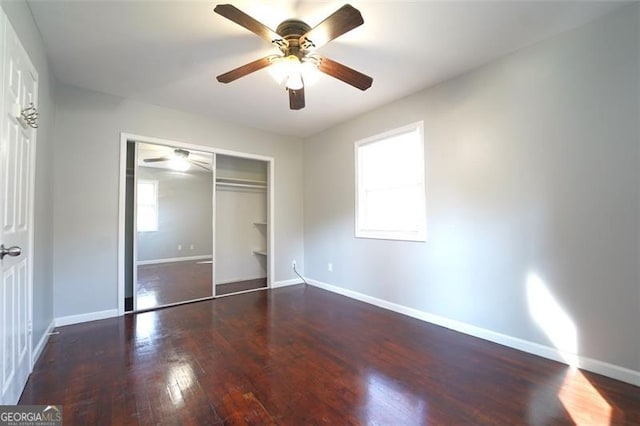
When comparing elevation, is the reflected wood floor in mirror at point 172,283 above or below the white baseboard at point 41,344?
above

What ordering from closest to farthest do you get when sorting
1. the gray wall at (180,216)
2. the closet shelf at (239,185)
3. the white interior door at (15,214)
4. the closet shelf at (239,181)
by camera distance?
the white interior door at (15,214), the gray wall at (180,216), the closet shelf at (239,181), the closet shelf at (239,185)

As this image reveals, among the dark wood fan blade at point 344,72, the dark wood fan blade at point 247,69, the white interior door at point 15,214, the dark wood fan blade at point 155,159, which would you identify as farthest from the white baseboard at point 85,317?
the dark wood fan blade at point 344,72

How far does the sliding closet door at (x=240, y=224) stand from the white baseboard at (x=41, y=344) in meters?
1.92

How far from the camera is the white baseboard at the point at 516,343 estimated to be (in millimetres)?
1977

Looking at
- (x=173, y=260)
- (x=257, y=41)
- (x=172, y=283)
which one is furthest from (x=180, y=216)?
(x=257, y=41)

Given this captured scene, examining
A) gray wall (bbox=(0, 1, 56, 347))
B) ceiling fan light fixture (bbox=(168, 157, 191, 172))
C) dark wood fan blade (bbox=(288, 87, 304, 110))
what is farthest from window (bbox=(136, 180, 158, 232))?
dark wood fan blade (bbox=(288, 87, 304, 110))

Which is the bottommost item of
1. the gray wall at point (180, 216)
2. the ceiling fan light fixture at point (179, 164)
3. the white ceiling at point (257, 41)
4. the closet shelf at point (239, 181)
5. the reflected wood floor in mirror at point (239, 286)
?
the reflected wood floor in mirror at point (239, 286)

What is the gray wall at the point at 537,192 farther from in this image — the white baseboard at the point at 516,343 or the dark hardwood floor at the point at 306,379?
the dark hardwood floor at the point at 306,379

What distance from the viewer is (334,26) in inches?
69.5

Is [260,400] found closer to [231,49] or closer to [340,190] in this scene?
[231,49]

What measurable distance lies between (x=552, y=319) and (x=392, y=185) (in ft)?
6.76

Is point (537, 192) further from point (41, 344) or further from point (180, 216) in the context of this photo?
point (41, 344)

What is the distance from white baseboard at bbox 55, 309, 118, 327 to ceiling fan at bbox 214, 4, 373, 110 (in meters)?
2.93

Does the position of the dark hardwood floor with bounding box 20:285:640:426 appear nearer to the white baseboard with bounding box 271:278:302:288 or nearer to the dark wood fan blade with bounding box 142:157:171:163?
the white baseboard with bounding box 271:278:302:288
